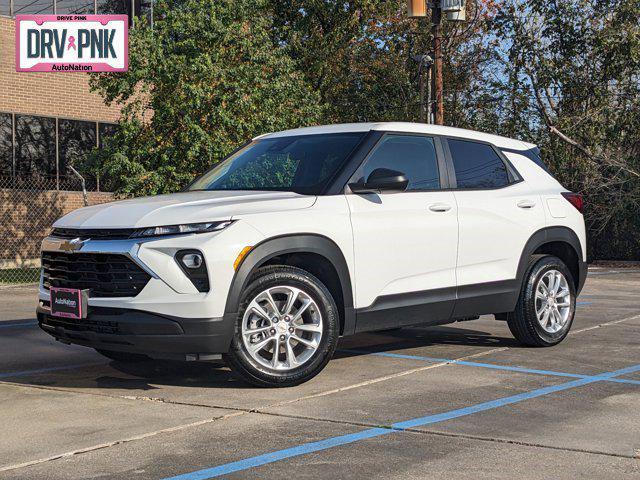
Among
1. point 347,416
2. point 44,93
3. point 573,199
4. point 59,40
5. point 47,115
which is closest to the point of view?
point 347,416

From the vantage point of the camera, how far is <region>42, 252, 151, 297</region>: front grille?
671cm

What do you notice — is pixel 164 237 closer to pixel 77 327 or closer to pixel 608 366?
pixel 77 327

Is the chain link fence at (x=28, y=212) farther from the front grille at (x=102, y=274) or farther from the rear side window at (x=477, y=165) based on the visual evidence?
the front grille at (x=102, y=274)

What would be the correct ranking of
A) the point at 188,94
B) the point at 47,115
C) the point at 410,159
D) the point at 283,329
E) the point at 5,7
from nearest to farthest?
1. the point at 283,329
2. the point at 410,159
3. the point at 188,94
4. the point at 5,7
5. the point at 47,115

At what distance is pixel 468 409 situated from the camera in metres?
6.34

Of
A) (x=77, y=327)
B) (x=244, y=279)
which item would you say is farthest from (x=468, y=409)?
(x=77, y=327)

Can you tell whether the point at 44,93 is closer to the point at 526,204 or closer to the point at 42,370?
the point at 42,370

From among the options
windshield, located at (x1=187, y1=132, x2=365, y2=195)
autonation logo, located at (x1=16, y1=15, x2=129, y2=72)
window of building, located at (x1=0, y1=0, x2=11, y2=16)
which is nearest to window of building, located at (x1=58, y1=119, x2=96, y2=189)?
autonation logo, located at (x1=16, y1=15, x2=129, y2=72)

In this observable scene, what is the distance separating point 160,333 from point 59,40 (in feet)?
64.3

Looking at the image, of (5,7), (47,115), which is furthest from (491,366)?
(5,7)

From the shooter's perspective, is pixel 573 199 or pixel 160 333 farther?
pixel 573 199

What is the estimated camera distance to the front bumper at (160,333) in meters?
6.66

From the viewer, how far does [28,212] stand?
24.8 m

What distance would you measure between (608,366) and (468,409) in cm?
223
